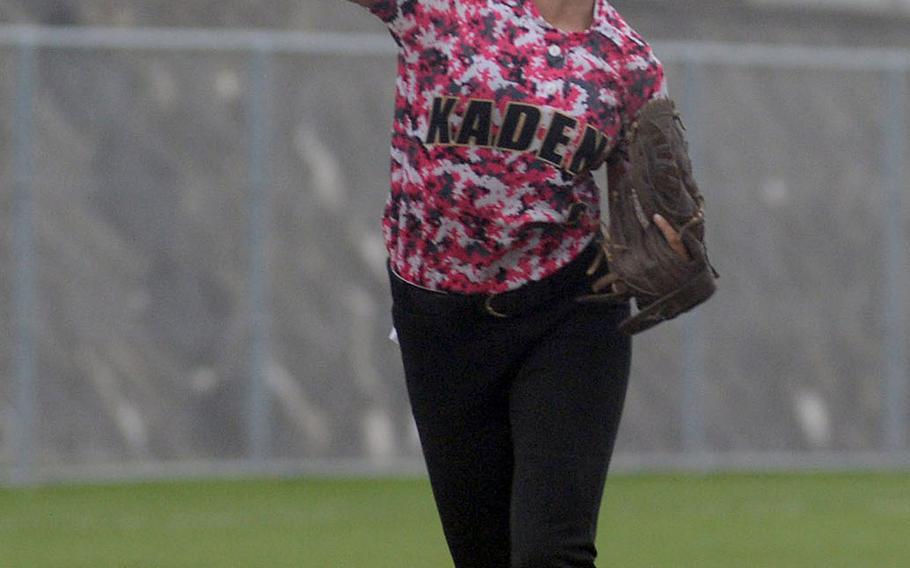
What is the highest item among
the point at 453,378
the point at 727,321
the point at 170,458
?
the point at 453,378

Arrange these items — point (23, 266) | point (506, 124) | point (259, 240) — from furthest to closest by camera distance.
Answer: point (259, 240)
point (23, 266)
point (506, 124)

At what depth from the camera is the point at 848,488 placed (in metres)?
11.7

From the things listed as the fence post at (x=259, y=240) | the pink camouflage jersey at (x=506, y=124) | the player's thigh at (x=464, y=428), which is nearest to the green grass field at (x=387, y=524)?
the fence post at (x=259, y=240)

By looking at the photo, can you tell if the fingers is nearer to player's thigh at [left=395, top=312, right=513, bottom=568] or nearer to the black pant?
the black pant

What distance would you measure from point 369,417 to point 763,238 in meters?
→ 2.54

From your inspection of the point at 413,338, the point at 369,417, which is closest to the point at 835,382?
the point at 369,417

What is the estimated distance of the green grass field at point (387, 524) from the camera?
8742 millimetres

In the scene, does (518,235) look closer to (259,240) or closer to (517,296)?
(517,296)

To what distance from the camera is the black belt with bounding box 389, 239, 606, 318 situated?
16.3ft

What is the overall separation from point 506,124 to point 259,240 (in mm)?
6719

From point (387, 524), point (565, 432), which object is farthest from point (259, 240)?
point (565, 432)

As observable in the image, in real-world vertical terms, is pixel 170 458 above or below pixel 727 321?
below

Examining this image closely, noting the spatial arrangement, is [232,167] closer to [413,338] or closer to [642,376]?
[642,376]

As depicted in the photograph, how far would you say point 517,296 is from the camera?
16.3 ft
